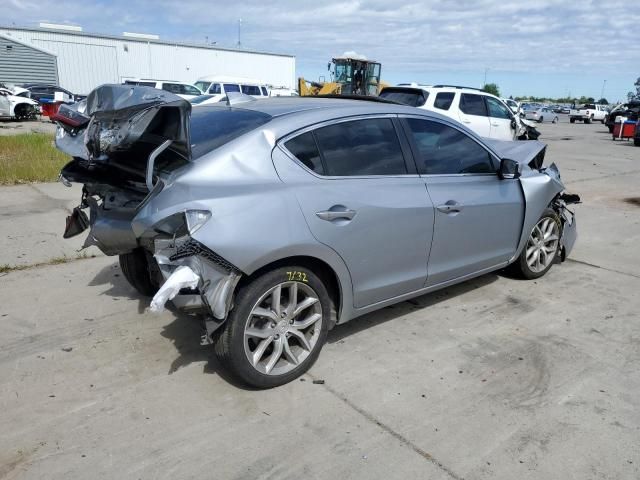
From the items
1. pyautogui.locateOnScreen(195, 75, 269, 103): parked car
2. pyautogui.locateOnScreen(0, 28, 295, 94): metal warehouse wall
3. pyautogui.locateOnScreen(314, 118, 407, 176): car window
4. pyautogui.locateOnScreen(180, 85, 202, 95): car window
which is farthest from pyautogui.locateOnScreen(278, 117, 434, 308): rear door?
pyautogui.locateOnScreen(0, 28, 295, 94): metal warehouse wall

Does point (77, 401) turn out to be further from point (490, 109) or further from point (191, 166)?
point (490, 109)

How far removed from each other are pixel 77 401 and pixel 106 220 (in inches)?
44.2

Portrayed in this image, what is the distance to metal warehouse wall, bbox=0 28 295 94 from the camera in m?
36.8

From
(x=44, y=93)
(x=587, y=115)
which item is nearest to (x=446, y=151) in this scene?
(x=44, y=93)

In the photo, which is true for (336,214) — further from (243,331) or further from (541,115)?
(541,115)

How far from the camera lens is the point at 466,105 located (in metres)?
13.7

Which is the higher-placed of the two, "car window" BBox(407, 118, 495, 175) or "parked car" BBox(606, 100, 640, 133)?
"car window" BBox(407, 118, 495, 175)

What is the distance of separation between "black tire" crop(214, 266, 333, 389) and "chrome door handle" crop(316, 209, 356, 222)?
1.11 ft

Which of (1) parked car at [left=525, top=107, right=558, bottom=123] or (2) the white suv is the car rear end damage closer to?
(2) the white suv

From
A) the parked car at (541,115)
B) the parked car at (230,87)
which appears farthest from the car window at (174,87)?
the parked car at (541,115)

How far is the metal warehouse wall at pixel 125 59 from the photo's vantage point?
121ft

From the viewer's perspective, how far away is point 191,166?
3.03 metres

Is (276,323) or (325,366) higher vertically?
(276,323)

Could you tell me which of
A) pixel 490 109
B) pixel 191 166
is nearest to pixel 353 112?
pixel 191 166
